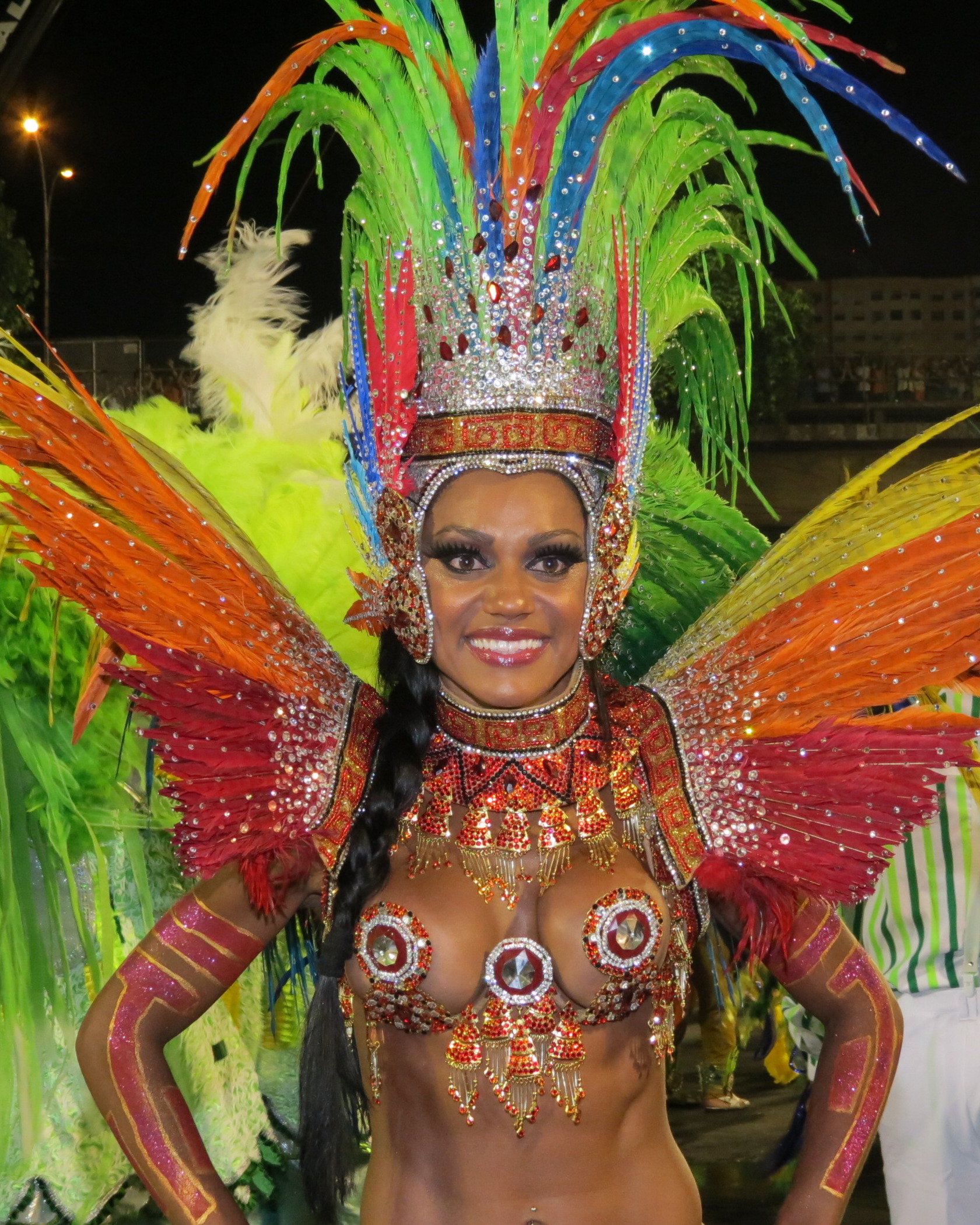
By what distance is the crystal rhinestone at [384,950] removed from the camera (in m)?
2.10

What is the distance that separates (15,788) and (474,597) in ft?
4.17

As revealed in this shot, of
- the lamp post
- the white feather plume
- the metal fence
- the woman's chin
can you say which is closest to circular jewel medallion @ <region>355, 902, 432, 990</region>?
the woman's chin

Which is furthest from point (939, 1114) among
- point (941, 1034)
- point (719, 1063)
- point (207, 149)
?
point (207, 149)

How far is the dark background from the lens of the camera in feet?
20.1

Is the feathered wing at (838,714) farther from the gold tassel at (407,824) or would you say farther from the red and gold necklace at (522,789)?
the gold tassel at (407,824)

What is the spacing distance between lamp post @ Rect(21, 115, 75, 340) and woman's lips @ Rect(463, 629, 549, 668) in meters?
5.03

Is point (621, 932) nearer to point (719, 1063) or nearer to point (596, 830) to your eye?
point (596, 830)

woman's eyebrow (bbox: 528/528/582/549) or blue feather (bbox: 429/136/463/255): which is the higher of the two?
blue feather (bbox: 429/136/463/255)

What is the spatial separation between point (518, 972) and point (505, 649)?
17.2 inches

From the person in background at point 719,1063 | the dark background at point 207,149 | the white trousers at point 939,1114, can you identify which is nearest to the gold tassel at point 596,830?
the white trousers at point 939,1114

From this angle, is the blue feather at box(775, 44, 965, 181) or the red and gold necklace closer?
the blue feather at box(775, 44, 965, 181)

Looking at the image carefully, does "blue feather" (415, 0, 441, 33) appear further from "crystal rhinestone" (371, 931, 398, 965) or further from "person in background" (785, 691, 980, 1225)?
"person in background" (785, 691, 980, 1225)

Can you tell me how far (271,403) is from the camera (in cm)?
421

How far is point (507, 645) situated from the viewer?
2.16 meters
